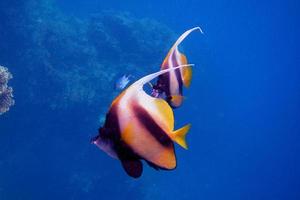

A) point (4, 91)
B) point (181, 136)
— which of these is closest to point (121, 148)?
point (181, 136)

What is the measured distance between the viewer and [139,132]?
1221mm

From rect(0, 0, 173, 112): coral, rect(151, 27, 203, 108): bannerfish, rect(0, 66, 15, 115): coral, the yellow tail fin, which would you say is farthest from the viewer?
rect(0, 0, 173, 112): coral

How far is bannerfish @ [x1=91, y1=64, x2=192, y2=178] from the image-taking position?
121 cm

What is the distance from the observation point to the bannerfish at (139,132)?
3.97 feet

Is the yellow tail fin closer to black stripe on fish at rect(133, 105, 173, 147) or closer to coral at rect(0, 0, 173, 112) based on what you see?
black stripe on fish at rect(133, 105, 173, 147)

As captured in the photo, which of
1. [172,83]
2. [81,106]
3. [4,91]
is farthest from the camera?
[81,106]

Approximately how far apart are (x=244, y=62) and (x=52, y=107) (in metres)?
88.3

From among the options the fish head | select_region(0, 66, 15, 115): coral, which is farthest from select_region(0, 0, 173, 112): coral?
the fish head

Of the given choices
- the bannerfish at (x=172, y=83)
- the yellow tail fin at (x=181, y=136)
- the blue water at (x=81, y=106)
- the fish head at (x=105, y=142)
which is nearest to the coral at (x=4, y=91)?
the bannerfish at (x=172, y=83)

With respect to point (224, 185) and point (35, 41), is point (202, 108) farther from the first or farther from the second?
point (35, 41)

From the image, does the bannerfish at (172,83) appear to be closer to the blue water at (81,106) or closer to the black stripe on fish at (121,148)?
the black stripe on fish at (121,148)

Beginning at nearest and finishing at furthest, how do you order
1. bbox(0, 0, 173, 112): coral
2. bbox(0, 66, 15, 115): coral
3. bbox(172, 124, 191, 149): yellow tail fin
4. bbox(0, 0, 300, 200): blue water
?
bbox(172, 124, 191, 149): yellow tail fin < bbox(0, 66, 15, 115): coral < bbox(0, 0, 300, 200): blue water < bbox(0, 0, 173, 112): coral

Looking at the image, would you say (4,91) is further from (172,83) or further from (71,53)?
(71,53)

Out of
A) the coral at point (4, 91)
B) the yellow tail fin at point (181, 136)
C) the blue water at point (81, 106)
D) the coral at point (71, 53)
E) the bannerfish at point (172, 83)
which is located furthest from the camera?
the coral at point (71, 53)
